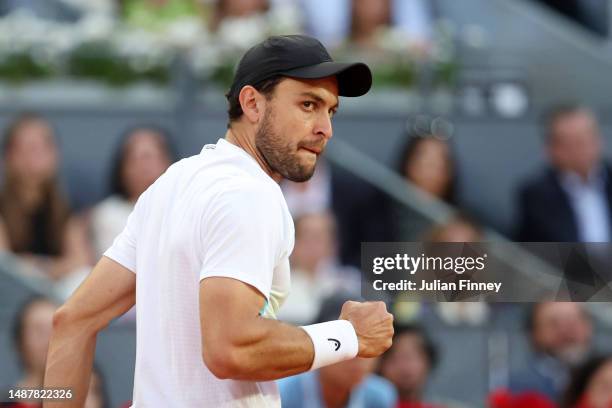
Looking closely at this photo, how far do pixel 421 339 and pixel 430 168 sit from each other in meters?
2.04

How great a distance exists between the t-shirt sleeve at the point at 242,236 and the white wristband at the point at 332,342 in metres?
0.17

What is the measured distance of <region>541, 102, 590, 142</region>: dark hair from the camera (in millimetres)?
8570

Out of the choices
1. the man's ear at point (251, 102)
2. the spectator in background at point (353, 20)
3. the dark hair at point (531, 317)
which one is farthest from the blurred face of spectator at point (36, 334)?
the man's ear at point (251, 102)

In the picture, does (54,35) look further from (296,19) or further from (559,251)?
(559,251)

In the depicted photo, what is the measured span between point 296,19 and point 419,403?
Result: 156 inches

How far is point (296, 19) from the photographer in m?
9.48

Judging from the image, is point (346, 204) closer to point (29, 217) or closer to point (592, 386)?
point (29, 217)

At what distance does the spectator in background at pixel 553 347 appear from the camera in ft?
21.9

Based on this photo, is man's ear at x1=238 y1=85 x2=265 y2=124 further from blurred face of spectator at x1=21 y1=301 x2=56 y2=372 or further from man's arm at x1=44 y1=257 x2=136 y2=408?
blurred face of spectator at x1=21 y1=301 x2=56 y2=372

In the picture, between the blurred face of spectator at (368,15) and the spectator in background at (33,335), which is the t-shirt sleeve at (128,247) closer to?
the spectator in background at (33,335)

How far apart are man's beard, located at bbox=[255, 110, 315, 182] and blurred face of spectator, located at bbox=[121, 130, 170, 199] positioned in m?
4.83

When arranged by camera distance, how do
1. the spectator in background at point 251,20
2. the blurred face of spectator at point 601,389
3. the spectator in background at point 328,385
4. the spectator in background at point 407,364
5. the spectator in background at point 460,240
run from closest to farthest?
the spectator in background at point 328,385
the blurred face of spectator at point 601,389
the spectator in background at point 407,364
the spectator in background at point 460,240
the spectator in background at point 251,20

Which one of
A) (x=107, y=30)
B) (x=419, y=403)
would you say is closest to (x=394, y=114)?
(x=107, y=30)

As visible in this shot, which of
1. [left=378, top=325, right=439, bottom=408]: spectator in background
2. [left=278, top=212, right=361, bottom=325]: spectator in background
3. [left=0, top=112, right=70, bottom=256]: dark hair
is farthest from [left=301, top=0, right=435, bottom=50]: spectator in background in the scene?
[left=378, top=325, right=439, bottom=408]: spectator in background
